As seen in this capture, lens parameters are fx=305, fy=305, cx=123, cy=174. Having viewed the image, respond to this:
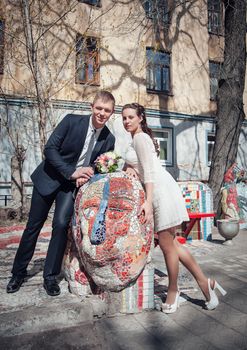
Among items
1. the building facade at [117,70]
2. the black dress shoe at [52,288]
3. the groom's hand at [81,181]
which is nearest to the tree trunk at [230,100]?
the building facade at [117,70]

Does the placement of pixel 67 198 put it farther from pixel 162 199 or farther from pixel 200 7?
pixel 200 7

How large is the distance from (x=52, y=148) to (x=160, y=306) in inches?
71.3

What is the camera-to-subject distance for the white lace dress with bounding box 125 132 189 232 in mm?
2686

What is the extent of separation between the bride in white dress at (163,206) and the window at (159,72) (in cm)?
1145

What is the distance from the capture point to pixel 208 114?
14906 millimetres

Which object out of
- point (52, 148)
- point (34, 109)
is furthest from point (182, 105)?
point (52, 148)

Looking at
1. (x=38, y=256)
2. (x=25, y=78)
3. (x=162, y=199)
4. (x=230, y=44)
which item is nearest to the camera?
(x=162, y=199)

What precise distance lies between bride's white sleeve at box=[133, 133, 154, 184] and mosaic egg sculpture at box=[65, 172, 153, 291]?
0.16 metres

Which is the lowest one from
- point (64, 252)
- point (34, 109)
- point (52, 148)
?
point (64, 252)

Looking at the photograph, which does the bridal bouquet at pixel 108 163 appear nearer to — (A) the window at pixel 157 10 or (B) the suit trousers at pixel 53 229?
(B) the suit trousers at pixel 53 229

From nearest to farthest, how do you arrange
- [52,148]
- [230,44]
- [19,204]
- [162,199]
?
[162,199], [52,148], [230,44], [19,204]

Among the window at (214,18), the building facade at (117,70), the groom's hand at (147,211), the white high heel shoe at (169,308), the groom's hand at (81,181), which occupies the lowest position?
the white high heel shoe at (169,308)

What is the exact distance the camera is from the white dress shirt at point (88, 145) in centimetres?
305

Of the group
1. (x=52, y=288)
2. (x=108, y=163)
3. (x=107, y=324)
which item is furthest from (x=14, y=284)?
(x=108, y=163)
